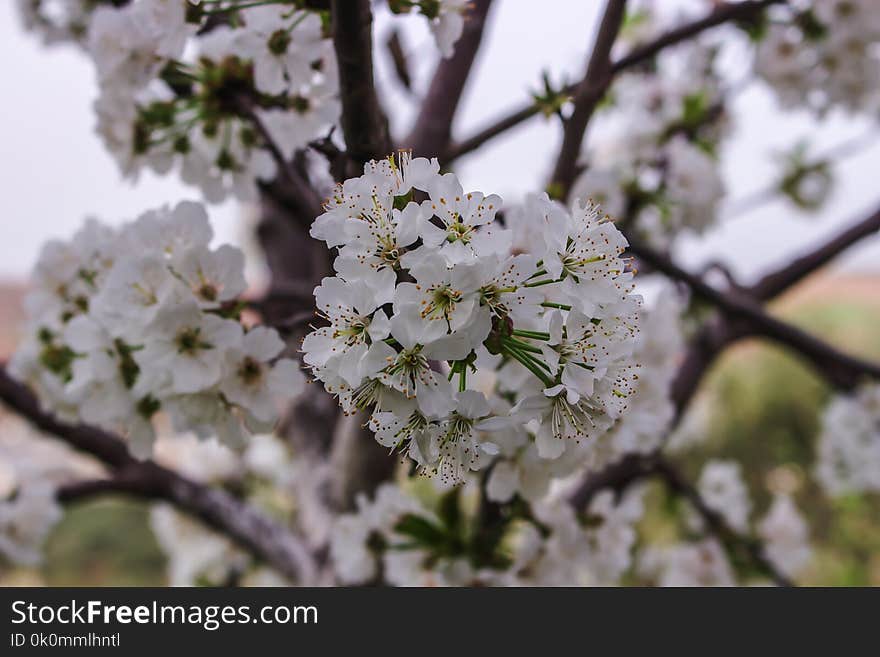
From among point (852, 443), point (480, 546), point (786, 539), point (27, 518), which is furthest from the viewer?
point (852, 443)

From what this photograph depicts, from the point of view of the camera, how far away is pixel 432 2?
32.0 inches

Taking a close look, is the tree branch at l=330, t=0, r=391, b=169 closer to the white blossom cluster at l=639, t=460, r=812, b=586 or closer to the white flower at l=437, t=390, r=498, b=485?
the white flower at l=437, t=390, r=498, b=485

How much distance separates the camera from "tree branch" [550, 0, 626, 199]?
35.7 inches

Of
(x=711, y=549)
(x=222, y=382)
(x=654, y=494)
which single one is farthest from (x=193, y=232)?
(x=654, y=494)

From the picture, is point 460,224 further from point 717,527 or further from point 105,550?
point 105,550

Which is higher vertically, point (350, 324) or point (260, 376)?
point (260, 376)

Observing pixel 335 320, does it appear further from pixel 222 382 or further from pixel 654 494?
pixel 654 494

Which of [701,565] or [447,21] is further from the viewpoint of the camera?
[701,565]

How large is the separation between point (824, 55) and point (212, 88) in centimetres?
137

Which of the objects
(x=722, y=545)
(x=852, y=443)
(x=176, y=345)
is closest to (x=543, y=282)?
(x=176, y=345)

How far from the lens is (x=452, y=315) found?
1.74 ft

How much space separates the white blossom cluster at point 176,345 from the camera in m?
0.80

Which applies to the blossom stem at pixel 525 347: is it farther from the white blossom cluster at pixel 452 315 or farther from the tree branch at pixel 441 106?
the tree branch at pixel 441 106
